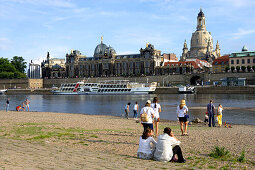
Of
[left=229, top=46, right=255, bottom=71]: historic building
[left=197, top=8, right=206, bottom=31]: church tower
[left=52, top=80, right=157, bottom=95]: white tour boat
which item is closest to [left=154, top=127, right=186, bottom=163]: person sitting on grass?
[left=52, top=80, right=157, bottom=95]: white tour boat

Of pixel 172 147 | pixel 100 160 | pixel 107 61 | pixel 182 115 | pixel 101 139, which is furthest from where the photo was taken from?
pixel 107 61

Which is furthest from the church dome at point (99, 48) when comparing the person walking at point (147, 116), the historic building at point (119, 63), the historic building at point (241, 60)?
the person walking at point (147, 116)

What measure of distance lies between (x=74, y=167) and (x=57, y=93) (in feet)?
329

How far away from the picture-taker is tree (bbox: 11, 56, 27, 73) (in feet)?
481

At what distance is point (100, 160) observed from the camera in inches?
353

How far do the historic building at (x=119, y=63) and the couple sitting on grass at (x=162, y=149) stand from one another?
11706cm

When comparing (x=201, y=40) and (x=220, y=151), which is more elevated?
(x=201, y=40)

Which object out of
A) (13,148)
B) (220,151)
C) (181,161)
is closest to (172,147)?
(181,161)

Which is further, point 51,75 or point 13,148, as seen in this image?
point 51,75

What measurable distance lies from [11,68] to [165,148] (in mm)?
142300

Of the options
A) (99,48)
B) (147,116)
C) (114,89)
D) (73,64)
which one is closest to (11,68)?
(73,64)

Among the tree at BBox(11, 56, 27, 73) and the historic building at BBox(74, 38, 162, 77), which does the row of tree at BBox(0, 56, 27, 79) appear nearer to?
the tree at BBox(11, 56, 27, 73)

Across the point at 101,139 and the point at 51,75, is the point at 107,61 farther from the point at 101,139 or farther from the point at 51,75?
the point at 101,139

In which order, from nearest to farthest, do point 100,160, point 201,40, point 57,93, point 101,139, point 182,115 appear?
point 100,160, point 101,139, point 182,115, point 57,93, point 201,40
